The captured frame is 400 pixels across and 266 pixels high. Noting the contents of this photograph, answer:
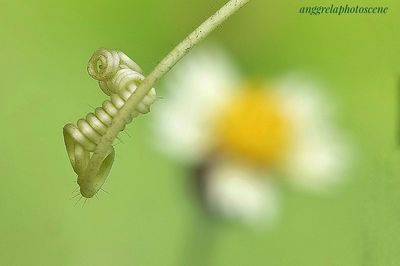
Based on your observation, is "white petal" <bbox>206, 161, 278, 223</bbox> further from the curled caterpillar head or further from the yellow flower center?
the curled caterpillar head

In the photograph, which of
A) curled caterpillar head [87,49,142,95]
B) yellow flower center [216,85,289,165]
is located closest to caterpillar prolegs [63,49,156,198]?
curled caterpillar head [87,49,142,95]

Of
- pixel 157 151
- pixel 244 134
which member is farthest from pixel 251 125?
pixel 157 151

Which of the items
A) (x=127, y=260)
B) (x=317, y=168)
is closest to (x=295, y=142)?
(x=317, y=168)

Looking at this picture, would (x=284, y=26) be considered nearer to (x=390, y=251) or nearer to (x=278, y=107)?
(x=278, y=107)

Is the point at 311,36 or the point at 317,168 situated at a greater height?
the point at 311,36

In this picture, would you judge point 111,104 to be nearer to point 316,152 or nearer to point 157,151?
point 157,151
